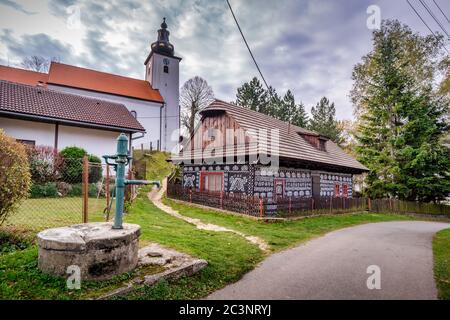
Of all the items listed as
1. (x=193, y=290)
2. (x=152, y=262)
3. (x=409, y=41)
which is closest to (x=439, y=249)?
(x=193, y=290)

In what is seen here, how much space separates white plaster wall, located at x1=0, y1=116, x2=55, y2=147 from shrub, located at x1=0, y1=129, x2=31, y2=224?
13.4 m

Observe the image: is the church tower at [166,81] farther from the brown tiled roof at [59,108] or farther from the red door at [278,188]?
the red door at [278,188]

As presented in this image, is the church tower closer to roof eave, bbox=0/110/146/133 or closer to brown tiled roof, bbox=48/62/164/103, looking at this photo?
brown tiled roof, bbox=48/62/164/103

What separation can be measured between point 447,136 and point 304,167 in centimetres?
1502

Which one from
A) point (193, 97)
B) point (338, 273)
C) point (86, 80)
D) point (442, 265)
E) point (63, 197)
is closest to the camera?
point (338, 273)

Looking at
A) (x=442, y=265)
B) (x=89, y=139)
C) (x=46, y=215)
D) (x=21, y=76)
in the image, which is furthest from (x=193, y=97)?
(x=442, y=265)

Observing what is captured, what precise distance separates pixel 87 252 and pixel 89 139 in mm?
16776

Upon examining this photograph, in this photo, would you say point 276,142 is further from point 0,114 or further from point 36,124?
point 0,114

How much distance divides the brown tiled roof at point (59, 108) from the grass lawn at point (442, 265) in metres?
19.2

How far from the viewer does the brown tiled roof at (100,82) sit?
101 feet

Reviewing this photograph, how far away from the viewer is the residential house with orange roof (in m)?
16.7

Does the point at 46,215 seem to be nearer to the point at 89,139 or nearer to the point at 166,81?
the point at 89,139

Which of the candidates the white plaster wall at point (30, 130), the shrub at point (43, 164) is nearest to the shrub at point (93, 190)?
the shrub at point (43, 164)

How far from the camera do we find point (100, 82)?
3403 centimetres
